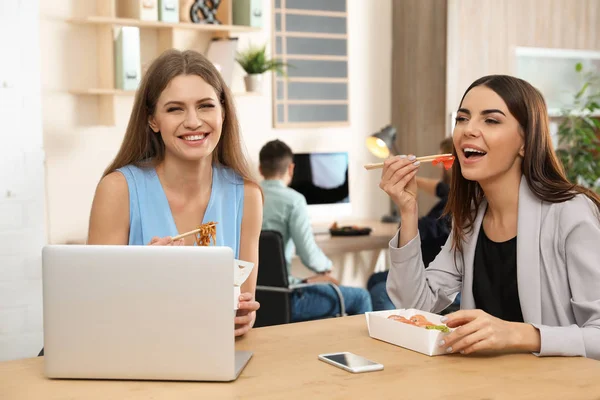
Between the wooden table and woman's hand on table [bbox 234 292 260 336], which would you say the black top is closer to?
the wooden table

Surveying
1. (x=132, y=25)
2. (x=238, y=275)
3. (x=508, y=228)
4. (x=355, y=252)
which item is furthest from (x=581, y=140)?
(x=238, y=275)

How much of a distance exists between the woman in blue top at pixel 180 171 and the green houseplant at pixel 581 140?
3.19m

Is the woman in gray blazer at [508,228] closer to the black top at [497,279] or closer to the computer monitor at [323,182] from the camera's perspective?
the black top at [497,279]

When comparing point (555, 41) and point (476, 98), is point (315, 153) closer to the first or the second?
point (555, 41)

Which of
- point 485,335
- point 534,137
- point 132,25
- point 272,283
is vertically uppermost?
point 132,25

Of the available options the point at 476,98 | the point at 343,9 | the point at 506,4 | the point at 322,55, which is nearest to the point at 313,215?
the point at 322,55

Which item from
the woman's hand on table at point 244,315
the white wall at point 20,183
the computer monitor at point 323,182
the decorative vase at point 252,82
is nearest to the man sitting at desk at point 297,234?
the decorative vase at point 252,82

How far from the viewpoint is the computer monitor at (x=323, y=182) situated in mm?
4555

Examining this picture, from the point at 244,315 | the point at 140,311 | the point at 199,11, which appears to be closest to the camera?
the point at 140,311

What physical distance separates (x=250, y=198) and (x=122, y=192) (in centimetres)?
35

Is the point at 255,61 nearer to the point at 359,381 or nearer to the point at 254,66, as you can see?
the point at 254,66

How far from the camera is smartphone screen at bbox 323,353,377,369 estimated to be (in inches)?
62.2

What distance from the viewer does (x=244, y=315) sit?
1859mm

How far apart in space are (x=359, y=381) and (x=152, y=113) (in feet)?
3.44
